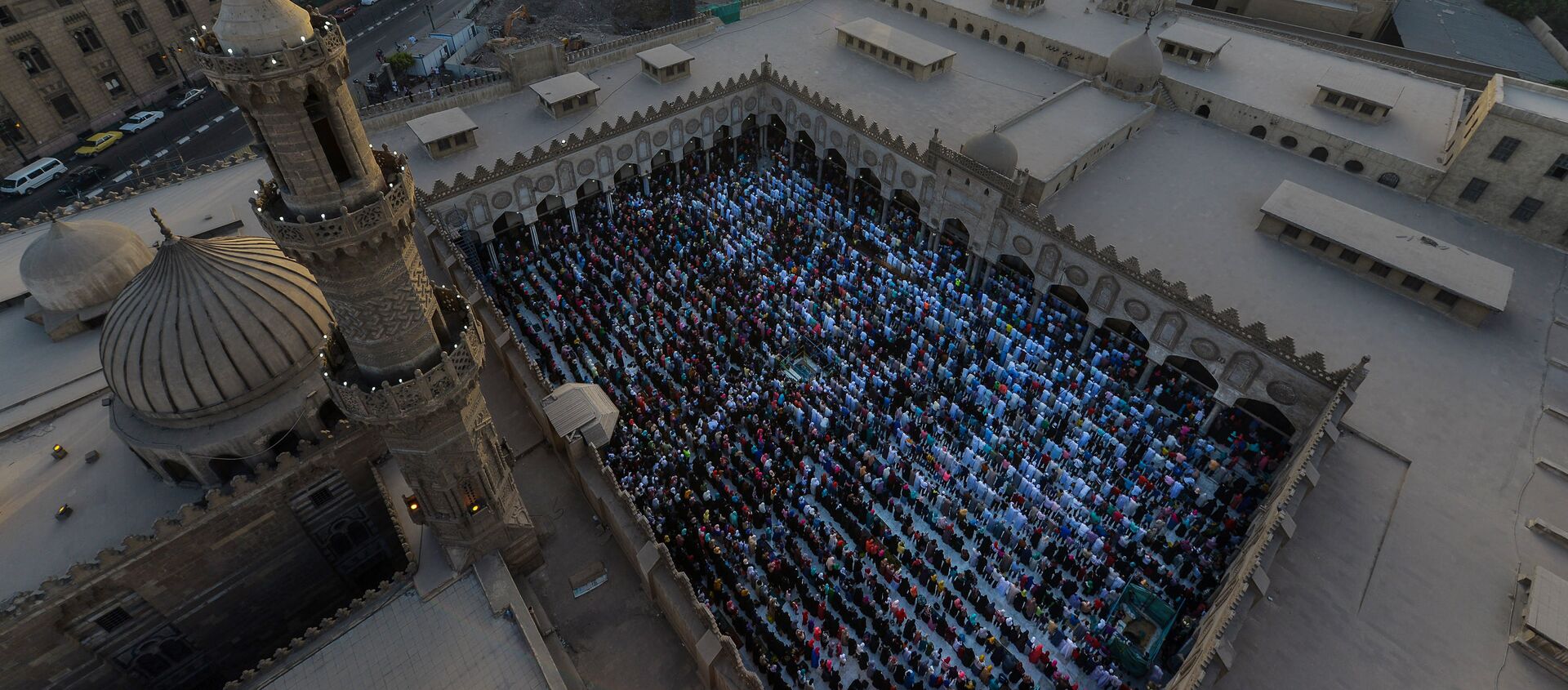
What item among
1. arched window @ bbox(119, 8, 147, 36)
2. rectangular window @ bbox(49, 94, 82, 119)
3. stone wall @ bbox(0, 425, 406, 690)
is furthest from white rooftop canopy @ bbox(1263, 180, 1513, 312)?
arched window @ bbox(119, 8, 147, 36)

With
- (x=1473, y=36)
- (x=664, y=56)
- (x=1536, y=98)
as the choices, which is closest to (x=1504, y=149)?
(x=1536, y=98)

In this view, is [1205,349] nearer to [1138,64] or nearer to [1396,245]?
[1396,245]

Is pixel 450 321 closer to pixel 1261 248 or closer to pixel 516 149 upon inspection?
pixel 516 149

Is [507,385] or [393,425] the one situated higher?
[393,425]

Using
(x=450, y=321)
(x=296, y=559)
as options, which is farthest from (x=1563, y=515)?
(x=296, y=559)

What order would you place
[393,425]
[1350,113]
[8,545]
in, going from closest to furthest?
[393,425]
[8,545]
[1350,113]

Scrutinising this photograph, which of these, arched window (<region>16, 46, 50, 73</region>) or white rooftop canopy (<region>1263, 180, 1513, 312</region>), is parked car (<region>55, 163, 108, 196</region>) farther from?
white rooftop canopy (<region>1263, 180, 1513, 312</region>)

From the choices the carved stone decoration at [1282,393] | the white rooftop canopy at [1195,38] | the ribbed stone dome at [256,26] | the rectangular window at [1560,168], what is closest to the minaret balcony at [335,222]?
the ribbed stone dome at [256,26]
